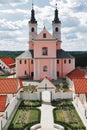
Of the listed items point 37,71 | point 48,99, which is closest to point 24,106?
point 48,99

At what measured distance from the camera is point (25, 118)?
94.8 ft

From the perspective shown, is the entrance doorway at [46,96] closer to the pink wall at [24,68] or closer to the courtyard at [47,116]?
the courtyard at [47,116]

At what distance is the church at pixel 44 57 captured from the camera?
177 feet

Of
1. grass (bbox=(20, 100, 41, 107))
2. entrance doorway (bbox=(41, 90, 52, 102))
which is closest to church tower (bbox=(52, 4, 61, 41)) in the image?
entrance doorway (bbox=(41, 90, 52, 102))

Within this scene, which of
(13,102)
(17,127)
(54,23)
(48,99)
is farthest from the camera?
(54,23)

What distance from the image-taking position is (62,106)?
33656 millimetres

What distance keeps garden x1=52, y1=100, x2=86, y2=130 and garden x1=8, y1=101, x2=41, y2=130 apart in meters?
1.88

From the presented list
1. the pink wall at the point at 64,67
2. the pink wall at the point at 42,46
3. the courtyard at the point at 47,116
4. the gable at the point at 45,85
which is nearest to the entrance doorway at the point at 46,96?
the gable at the point at 45,85

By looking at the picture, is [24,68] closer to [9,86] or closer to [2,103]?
[9,86]

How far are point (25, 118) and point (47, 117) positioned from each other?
2.07 m

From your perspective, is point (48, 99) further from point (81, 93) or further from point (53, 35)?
point (53, 35)

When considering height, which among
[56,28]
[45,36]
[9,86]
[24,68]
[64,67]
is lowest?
[24,68]

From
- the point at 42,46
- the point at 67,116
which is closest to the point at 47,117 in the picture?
the point at 67,116

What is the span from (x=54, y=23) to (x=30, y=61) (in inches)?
347
